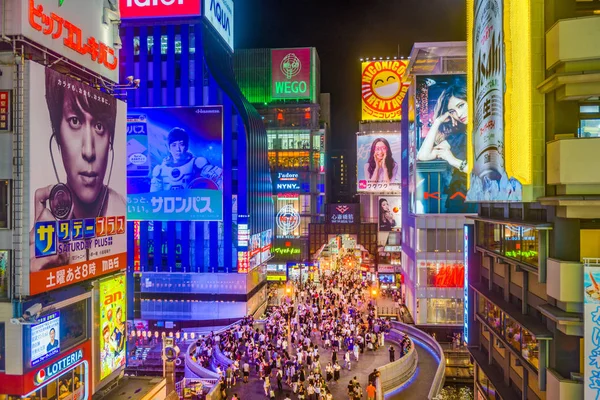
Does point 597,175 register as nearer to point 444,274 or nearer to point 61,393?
point 61,393

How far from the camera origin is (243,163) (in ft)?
137

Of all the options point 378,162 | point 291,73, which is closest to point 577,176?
point 378,162

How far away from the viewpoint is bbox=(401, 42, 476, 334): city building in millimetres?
36344

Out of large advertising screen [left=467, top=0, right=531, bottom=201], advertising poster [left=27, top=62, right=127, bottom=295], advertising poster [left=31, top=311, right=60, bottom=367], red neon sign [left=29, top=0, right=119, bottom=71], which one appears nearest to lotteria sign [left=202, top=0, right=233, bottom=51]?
red neon sign [left=29, top=0, right=119, bottom=71]

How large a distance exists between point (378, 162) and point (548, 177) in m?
54.5

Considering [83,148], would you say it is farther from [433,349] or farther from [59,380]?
[433,349]

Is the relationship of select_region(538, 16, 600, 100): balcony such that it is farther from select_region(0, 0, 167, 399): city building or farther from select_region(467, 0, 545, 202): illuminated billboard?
select_region(0, 0, 167, 399): city building

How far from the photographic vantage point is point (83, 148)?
1577 centimetres

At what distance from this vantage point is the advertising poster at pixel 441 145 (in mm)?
36406

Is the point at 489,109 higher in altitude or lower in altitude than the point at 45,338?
higher

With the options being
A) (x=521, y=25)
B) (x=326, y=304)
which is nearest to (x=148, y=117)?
(x=326, y=304)

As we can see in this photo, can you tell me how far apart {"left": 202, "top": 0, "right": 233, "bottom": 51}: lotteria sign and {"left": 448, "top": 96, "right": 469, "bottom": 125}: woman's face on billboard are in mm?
22146

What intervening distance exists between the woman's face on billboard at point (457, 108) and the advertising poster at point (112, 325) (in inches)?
1079

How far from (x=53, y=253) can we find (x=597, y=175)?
46.4ft
